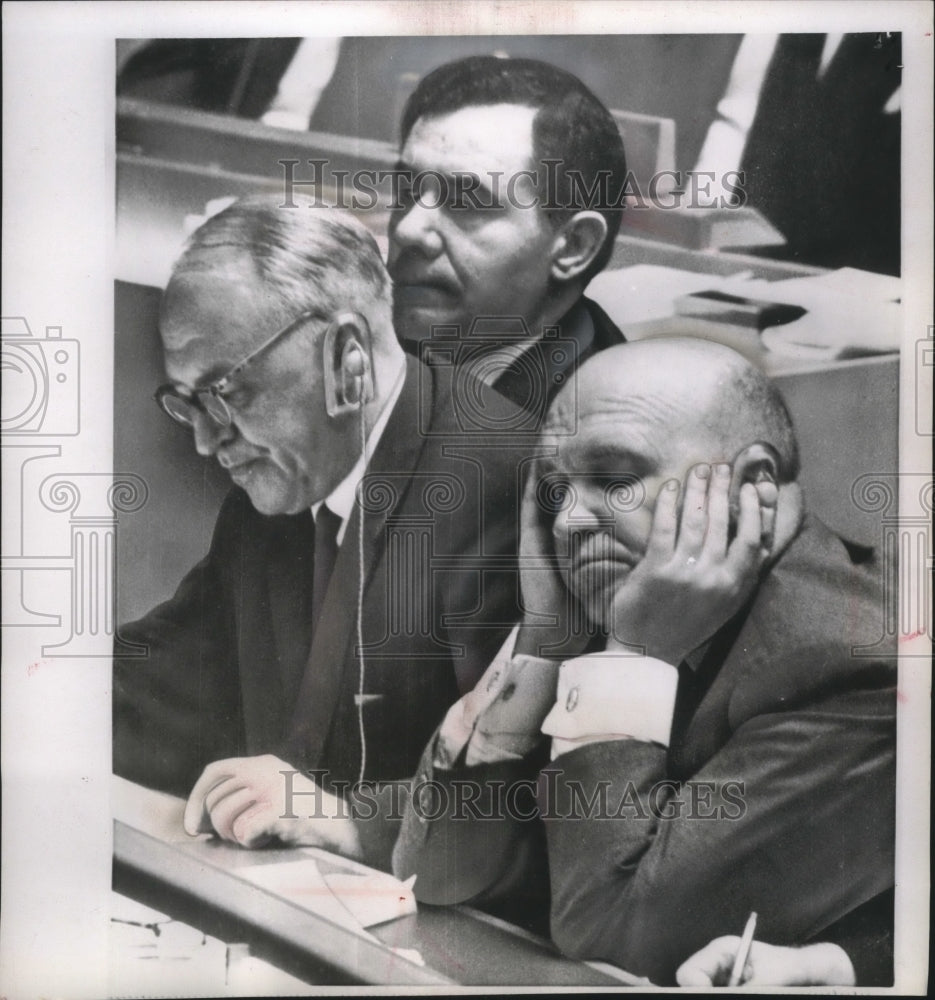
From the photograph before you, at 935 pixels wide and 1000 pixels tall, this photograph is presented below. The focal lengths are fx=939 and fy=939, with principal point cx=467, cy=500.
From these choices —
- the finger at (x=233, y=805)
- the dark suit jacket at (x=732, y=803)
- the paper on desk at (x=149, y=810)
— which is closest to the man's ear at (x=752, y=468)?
the dark suit jacket at (x=732, y=803)

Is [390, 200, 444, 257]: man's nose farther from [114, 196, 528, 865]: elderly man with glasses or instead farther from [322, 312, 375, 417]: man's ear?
[322, 312, 375, 417]: man's ear

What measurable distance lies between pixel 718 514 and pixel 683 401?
11.0 inches

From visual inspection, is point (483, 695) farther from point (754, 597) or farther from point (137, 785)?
point (137, 785)

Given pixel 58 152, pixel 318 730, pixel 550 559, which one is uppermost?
pixel 58 152

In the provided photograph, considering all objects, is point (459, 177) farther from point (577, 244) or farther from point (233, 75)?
point (233, 75)

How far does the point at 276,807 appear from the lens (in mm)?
2264

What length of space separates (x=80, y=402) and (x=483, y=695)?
1204mm

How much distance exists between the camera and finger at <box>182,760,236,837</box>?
2.26 metres

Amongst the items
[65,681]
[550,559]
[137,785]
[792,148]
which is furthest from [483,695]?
[792,148]

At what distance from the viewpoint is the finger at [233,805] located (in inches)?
89.0

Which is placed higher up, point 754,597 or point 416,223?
point 416,223

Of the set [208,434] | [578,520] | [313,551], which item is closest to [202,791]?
[313,551]

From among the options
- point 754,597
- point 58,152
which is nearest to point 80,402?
point 58,152

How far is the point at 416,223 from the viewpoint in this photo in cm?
223
